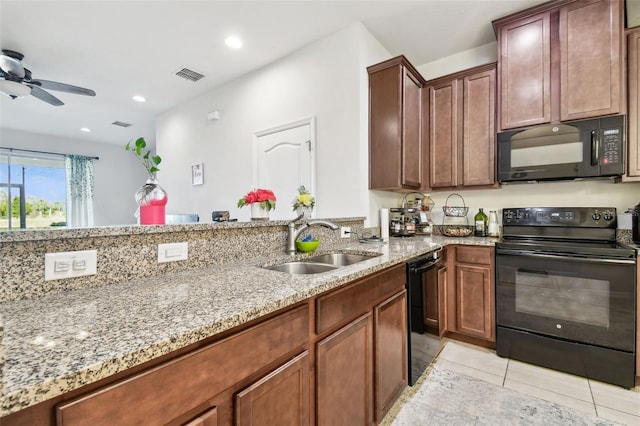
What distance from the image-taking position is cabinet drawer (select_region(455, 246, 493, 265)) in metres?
2.32

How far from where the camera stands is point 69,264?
1.01 metres

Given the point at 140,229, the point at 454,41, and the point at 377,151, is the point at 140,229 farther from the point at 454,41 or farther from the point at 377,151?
the point at 454,41

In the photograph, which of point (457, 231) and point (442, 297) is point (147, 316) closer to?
point (442, 297)

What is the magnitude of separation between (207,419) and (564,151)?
289 centimetres

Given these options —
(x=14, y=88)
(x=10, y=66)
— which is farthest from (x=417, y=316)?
(x=14, y=88)

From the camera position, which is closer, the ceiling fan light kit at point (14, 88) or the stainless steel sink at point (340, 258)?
the stainless steel sink at point (340, 258)

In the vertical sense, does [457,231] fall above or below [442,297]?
above

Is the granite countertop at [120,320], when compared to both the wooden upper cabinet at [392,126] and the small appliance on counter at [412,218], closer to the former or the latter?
the wooden upper cabinet at [392,126]

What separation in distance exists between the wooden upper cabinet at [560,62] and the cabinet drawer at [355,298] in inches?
75.1

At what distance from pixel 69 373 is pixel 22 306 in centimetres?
59

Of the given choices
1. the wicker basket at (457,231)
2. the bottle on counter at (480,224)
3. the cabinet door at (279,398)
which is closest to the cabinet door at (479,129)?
the bottle on counter at (480,224)

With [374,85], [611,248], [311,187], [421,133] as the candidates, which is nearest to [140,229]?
[311,187]

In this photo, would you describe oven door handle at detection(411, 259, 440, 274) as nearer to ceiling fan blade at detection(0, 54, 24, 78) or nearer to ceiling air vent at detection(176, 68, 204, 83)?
ceiling air vent at detection(176, 68, 204, 83)

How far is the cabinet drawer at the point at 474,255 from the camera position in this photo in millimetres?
2320
